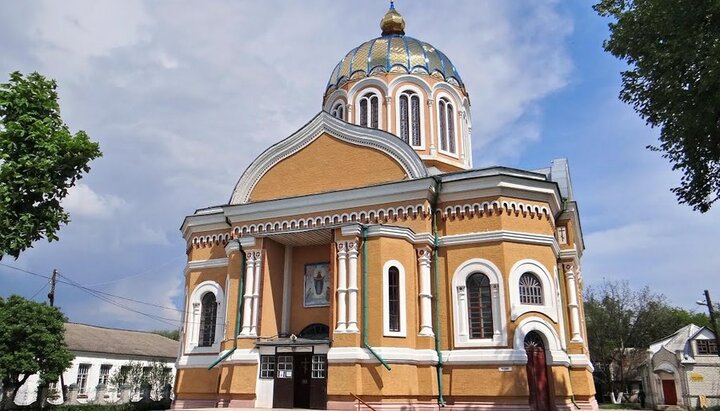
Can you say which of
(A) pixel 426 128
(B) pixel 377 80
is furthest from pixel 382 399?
(B) pixel 377 80

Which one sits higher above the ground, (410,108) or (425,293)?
(410,108)

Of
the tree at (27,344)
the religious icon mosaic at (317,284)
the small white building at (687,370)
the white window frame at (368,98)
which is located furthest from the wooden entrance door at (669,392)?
the tree at (27,344)

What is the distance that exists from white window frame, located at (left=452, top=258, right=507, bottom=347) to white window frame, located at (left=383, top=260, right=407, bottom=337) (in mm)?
1497

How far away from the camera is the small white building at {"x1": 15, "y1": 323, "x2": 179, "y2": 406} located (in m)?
30.1

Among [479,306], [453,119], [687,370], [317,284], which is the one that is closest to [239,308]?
[317,284]

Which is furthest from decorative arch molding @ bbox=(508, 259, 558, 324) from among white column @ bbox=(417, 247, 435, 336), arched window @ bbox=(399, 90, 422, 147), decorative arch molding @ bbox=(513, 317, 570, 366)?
arched window @ bbox=(399, 90, 422, 147)

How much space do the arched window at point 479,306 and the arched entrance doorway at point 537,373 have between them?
1.14 metres

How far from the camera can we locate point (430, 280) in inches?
681

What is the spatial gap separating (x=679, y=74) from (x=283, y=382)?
1247cm

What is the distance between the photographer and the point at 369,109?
927 inches

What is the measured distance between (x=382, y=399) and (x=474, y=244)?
5140 mm

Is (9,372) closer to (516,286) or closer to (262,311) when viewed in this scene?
(262,311)

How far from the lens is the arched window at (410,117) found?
2277cm

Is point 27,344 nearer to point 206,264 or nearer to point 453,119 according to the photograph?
→ point 206,264
